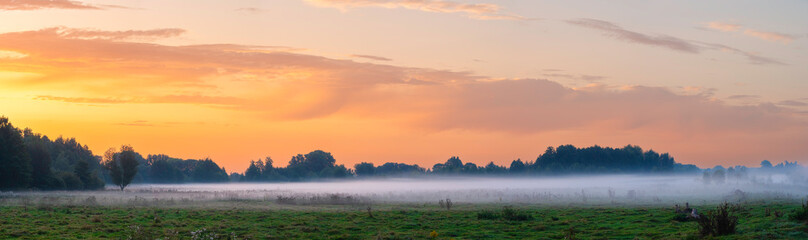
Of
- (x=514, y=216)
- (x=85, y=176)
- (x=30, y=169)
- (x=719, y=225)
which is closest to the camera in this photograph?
(x=719, y=225)

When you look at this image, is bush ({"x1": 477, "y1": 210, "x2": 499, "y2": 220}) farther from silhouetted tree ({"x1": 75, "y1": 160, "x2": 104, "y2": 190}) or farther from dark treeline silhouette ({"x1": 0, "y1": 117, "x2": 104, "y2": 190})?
silhouetted tree ({"x1": 75, "y1": 160, "x2": 104, "y2": 190})

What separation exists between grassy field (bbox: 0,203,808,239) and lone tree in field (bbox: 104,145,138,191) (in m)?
68.8

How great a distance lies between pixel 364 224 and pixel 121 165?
299ft

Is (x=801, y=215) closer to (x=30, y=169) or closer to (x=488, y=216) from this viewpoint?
(x=488, y=216)

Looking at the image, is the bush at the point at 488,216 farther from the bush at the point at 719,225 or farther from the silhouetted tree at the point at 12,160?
the silhouetted tree at the point at 12,160

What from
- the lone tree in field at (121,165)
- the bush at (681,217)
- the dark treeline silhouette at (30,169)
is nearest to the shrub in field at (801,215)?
the bush at (681,217)

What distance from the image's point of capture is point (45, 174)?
100m

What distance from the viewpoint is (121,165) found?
397ft

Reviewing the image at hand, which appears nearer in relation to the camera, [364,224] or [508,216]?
[364,224]

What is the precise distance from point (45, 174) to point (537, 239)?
291 feet

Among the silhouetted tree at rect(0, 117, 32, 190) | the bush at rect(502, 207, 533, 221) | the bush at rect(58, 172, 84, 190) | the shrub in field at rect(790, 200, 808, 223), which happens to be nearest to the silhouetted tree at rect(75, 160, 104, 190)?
the bush at rect(58, 172, 84, 190)

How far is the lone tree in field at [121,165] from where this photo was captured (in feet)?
389

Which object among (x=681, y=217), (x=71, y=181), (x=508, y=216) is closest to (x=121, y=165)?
(x=71, y=181)

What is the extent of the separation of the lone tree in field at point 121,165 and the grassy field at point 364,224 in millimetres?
68794
